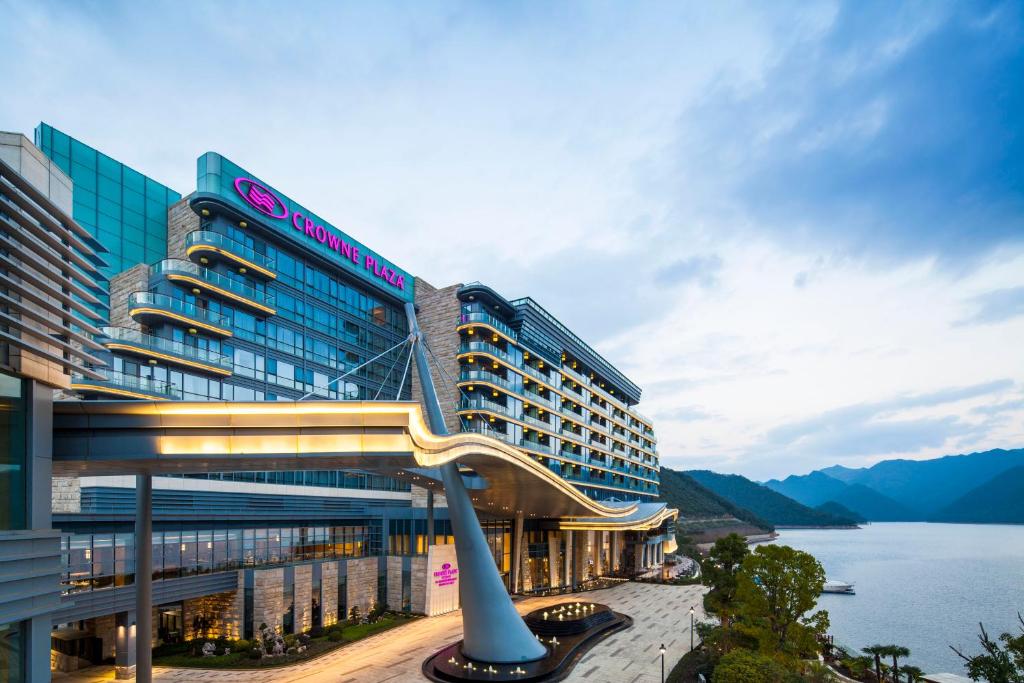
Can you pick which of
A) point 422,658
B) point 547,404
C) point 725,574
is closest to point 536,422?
point 547,404

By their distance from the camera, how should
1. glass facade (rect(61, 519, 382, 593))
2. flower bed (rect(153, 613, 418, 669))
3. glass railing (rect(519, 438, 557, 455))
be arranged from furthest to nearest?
glass railing (rect(519, 438, 557, 455)), flower bed (rect(153, 613, 418, 669)), glass facade (rect(61, 519, 382, 593))

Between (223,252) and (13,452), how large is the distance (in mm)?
33846

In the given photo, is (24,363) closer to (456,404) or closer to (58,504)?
(58,504)

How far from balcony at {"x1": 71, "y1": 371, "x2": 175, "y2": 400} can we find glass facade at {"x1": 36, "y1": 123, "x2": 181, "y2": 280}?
28.6 feet

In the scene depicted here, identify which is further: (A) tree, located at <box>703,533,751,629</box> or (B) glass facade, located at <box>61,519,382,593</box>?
(A) tree, located at <box>703,533,751,629</box>

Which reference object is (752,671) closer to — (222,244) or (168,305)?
(168,305)

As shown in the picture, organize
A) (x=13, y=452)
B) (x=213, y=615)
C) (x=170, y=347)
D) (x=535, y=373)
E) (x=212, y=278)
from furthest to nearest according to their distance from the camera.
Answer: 1. (x=535, y=373)
2. (x=212, y=278)
3. (x=170, y=347)
4. (x=213, y=615)
5. (x=13, y=452)

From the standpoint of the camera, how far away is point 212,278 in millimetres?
45719

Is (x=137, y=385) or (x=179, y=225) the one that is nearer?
(x=137, y=385)

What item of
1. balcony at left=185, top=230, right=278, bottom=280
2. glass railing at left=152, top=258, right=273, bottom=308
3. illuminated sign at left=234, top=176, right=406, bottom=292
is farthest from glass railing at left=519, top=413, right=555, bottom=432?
balcony at left=185, top=230, right=278, bottom=280

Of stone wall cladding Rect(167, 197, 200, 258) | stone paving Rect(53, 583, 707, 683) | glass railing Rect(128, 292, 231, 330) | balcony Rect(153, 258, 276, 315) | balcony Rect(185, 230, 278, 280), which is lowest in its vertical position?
stone paving Rect(53, 583, 707, 683)

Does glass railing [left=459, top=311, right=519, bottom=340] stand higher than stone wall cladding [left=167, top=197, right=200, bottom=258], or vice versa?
stone wall cladding [left=167, top=197, right=200, bottom=258]

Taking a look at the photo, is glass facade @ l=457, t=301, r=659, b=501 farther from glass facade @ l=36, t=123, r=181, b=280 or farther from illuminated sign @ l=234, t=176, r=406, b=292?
glass facade @ l=36, t=123, r=181, b=280

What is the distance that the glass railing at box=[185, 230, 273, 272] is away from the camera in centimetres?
4519
